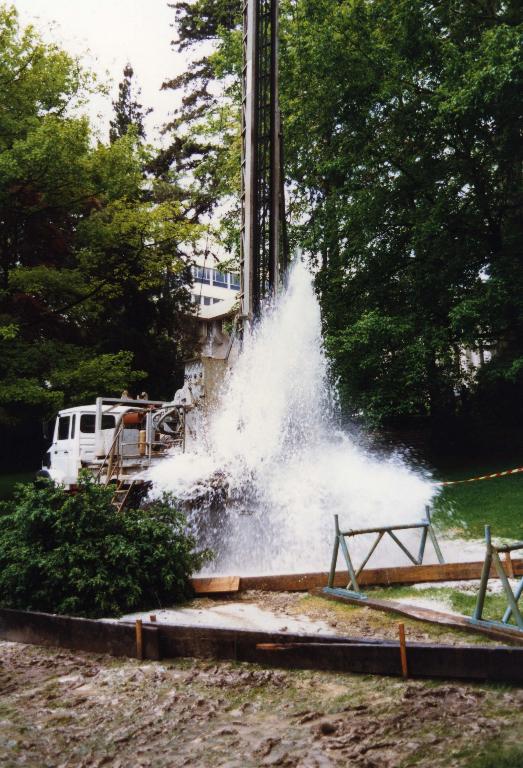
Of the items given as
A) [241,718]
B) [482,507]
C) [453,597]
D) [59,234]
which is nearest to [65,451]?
[59,234]

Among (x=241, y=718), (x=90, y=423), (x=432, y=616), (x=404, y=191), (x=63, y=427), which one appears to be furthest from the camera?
(x=404, y=191)

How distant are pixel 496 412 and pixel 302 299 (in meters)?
10.8

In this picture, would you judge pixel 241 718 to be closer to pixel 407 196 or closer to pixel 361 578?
pixel 361 578

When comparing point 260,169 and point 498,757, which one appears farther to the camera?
point 260,169

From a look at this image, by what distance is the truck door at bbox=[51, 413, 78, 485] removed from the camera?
1636cm

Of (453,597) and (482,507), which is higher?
(482,507)

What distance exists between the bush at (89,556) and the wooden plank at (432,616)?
197 cm

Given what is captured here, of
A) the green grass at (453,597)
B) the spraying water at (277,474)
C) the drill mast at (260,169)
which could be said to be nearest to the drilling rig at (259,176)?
the drill mast at (260,169)

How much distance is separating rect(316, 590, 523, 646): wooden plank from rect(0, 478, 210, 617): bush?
1.97m

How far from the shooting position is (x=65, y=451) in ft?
55.1

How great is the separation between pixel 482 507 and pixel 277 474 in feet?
19.3

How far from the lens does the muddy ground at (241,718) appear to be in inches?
166

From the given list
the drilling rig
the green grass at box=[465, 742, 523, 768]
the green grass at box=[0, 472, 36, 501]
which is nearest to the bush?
the drilling rig

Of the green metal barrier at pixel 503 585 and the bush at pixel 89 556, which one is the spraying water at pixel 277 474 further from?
the green metal barrier at pixel 503 585
